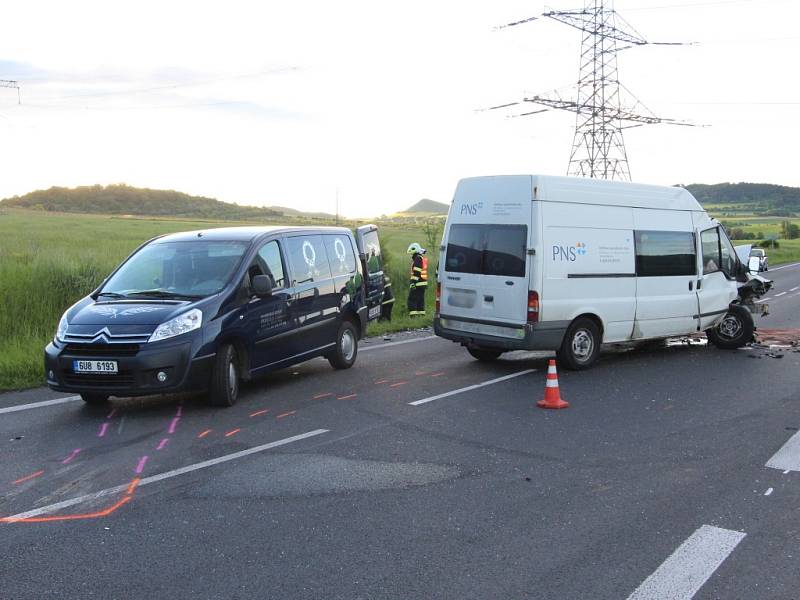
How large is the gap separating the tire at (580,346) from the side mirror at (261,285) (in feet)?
13.1

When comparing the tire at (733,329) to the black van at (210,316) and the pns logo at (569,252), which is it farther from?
the black van at (210,316)

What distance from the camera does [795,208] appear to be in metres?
111

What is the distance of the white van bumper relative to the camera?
9789 millimetres

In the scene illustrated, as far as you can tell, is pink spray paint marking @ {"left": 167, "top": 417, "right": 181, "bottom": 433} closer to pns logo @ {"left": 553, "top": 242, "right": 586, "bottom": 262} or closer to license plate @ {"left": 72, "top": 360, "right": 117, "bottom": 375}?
license plate @ {"left": 72, "top": 360, "right": 117, "bottom": 375}

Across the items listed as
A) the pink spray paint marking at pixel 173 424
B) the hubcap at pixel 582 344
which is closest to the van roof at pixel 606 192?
the hubcap at pixel 582 344

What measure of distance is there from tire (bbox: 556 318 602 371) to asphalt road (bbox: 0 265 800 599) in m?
1.14

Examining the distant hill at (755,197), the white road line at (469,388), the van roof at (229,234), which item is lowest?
the white road line at (469,388)

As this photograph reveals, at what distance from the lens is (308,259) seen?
32.4 ft

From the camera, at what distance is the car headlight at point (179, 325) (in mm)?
7473

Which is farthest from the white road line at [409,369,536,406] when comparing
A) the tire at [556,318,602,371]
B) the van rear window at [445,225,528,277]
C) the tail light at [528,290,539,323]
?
the van rear window at [445,225,528,277]

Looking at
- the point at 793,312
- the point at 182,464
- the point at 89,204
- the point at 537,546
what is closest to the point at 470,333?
the point at 182,464

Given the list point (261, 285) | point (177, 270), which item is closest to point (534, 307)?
point (261, 285)

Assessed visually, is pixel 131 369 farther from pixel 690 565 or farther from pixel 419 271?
pixel 419 271

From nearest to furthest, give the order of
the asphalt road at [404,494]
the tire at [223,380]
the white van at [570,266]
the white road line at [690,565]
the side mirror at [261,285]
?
the white road line at [690,565] < the asphalt road at [404,494] < the tire at [223,380] < the side mirror at [261,285] < the white van at [570,266]
